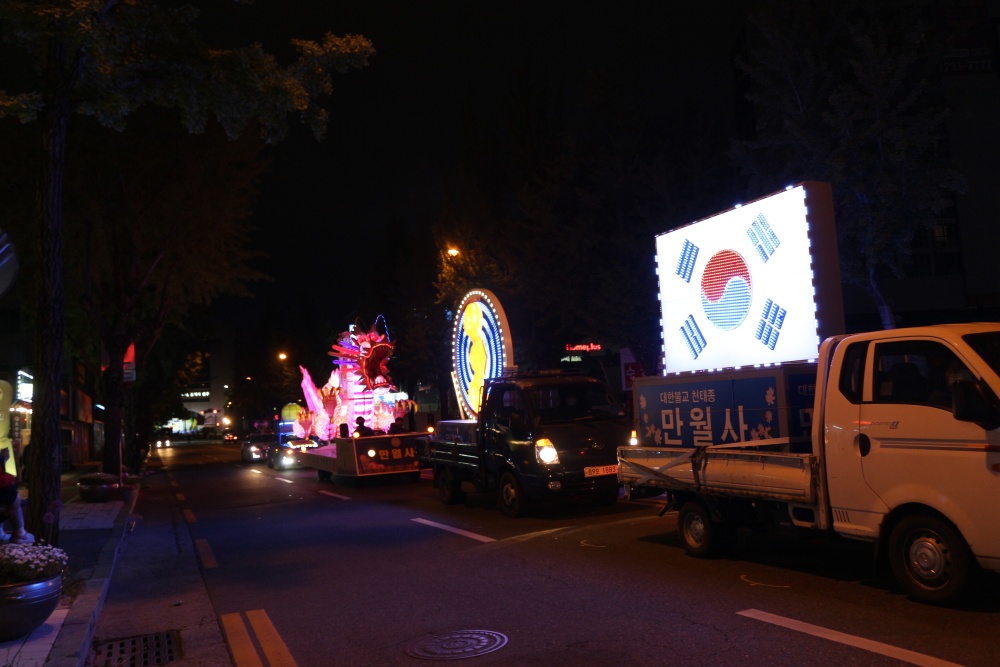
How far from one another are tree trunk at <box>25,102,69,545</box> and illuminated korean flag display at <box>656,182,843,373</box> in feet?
24.4

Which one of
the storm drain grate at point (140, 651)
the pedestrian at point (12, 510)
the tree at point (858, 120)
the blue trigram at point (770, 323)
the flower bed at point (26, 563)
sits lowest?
the storm drain grate at point (140, 651)

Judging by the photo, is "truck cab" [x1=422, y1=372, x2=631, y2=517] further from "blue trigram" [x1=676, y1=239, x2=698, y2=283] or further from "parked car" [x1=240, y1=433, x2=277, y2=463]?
"parked car" [x1=240, y1=433, x2=277, y2=463]

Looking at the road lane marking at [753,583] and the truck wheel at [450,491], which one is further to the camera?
the truck wheel at [450,491]

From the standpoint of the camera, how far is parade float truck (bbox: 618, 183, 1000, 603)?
20.1 feet

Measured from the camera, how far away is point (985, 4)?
27188 mm

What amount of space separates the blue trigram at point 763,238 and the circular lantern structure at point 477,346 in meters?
7.90

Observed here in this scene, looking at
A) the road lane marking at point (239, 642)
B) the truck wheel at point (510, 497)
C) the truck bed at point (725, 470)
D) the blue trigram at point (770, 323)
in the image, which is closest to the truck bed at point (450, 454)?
the truck wheel at point (510, 497)

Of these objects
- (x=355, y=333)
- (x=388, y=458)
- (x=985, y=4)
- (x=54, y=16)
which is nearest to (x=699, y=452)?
(x=54, y=16)

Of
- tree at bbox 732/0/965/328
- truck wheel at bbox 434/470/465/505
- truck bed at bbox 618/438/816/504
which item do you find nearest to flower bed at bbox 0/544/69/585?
truck bed at bbox 618/438/816/504

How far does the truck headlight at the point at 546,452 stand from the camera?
1235 centimetres

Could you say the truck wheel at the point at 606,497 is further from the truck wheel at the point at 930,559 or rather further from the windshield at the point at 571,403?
the truck wheel at the point at 930,559

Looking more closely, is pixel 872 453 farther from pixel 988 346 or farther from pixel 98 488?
pixel 98 488

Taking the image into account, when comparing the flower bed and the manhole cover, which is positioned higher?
the flower bed

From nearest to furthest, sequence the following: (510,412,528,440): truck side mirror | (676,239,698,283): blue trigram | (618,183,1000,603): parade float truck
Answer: (618,183,1000,603): parade float truck → (676,239,698,283): blue trigram → (510,412,528,440): truck side mirror
